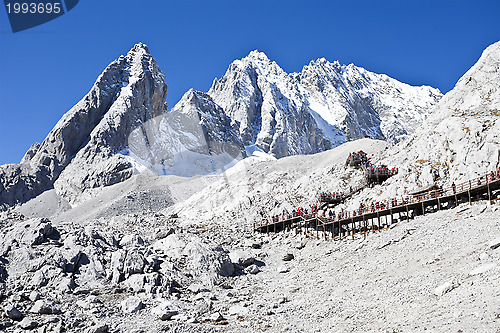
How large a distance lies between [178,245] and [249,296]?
35.4 feet

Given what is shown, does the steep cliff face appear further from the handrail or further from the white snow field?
the handrail

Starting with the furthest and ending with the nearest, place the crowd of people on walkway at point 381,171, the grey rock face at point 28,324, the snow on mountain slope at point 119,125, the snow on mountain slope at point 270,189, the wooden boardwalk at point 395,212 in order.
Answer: the snow on mountain slope at point 119,125, the snow on mountain slope at point 270,189, the crowd of people on walkway at point 381,171, the wooden boardwalk at point 395,212, the grey rock face at point 28,324

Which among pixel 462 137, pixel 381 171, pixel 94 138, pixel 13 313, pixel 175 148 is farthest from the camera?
pixel 175 148

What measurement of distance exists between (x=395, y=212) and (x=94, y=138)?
135 meters

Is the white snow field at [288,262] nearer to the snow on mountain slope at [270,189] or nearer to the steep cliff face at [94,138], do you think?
the snow on mountain slope at [270,189]

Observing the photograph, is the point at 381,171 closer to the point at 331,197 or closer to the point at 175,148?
the point at 331,197

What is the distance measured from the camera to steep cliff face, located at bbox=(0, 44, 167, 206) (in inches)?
5650

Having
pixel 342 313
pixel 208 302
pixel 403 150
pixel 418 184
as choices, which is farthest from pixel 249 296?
pixel 403 150

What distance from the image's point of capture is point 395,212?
40.6 metres

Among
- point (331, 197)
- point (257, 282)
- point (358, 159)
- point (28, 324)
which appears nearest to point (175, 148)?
point (358, 159)

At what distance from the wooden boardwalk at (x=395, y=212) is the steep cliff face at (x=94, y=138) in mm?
106597

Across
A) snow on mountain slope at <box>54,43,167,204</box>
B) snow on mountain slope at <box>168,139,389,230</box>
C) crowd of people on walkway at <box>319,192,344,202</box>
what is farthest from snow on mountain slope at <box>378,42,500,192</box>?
snow on mountain slope at <box>54,43,167,204</box>

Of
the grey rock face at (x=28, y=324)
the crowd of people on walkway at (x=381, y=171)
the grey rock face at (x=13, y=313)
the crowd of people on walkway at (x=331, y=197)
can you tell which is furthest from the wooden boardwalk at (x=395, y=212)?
the grey rock face at (x=13, y=313)

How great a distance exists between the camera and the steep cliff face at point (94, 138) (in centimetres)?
Result: 14350
